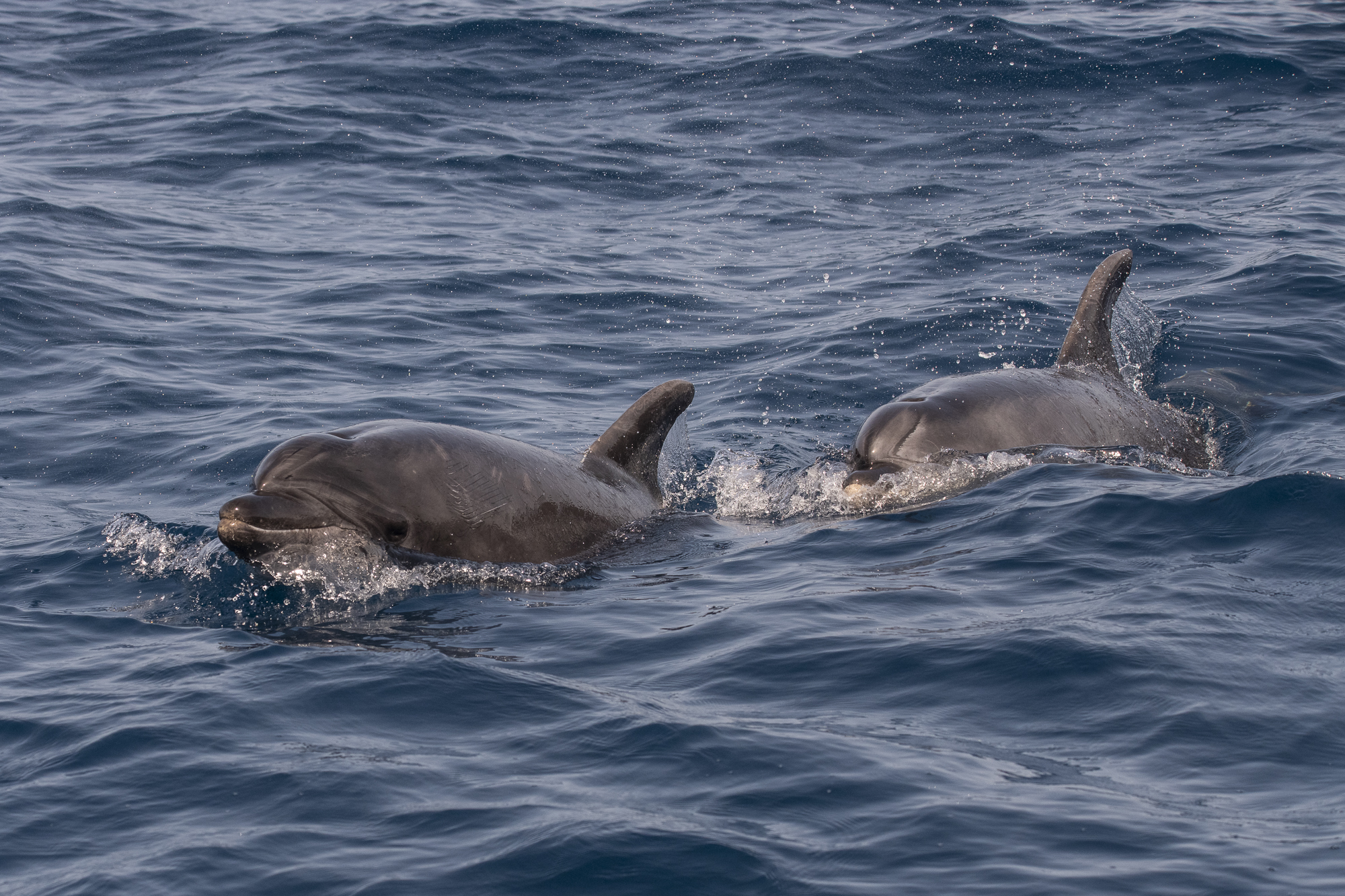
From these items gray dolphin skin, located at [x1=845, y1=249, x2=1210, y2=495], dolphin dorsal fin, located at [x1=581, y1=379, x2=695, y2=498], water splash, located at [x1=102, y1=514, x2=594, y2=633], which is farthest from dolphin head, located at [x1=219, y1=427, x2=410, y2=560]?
gray dolphin skin, located at [x1=845, y1=249, x2=1210, y2=495]

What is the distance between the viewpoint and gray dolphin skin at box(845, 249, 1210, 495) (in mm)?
11414

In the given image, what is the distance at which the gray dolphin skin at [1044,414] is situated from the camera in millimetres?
11414

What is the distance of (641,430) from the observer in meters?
11.3

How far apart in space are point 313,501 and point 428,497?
761mm

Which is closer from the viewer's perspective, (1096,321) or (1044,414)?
(1044,414)

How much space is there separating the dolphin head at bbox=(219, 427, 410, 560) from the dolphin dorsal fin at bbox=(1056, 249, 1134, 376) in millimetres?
6527

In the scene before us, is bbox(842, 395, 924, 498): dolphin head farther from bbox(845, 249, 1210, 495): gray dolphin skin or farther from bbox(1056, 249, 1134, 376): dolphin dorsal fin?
bbox(1056, 249, 1134, 376): dolphin dorsal fin

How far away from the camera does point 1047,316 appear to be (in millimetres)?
18125

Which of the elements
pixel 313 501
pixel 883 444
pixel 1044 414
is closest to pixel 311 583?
pixel 313 501

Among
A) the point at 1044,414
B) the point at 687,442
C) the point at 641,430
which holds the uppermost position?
the point at 641,430

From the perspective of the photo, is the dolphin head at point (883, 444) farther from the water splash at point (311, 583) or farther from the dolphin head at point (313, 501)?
the dolphin head at point (313, 501)

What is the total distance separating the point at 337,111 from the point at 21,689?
2112cm

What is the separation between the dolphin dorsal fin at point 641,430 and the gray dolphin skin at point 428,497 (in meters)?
0.07

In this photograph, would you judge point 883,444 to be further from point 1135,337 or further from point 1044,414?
point 1135,337
